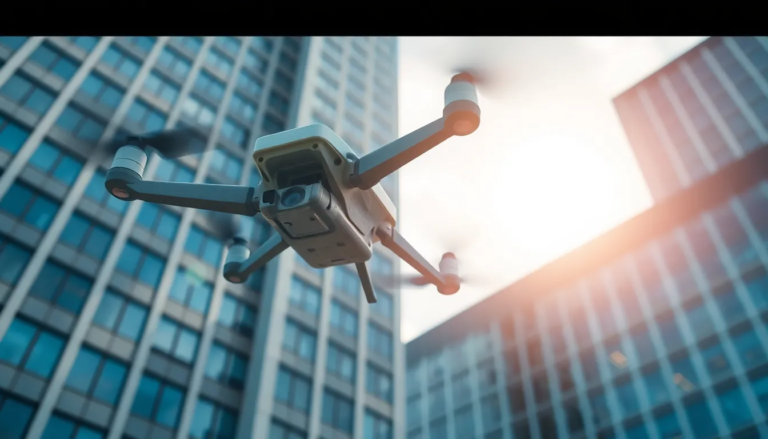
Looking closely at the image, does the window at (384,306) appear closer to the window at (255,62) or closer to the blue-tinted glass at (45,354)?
the blue-tinted glass at (45,354)

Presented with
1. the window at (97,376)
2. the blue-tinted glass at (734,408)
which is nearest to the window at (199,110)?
the window at (97,376)

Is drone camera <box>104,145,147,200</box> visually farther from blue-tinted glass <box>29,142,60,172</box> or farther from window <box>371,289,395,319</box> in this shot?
window <box>371,289,395,319</box>

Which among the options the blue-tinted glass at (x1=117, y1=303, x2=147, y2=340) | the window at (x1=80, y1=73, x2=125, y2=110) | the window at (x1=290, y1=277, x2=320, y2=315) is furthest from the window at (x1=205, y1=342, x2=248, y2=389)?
the window at (x1=80, y1=73, x2=125, y2=110)

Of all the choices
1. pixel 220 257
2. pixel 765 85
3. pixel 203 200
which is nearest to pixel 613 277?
pixel 765 85

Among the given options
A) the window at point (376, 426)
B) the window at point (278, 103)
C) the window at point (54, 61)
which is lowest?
the window at point (376, 426)

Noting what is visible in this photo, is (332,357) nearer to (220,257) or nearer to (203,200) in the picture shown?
(220,257)

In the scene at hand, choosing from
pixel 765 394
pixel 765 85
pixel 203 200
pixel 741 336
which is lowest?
pixel 203 200

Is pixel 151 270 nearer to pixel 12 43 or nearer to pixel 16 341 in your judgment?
pixel 16 341
